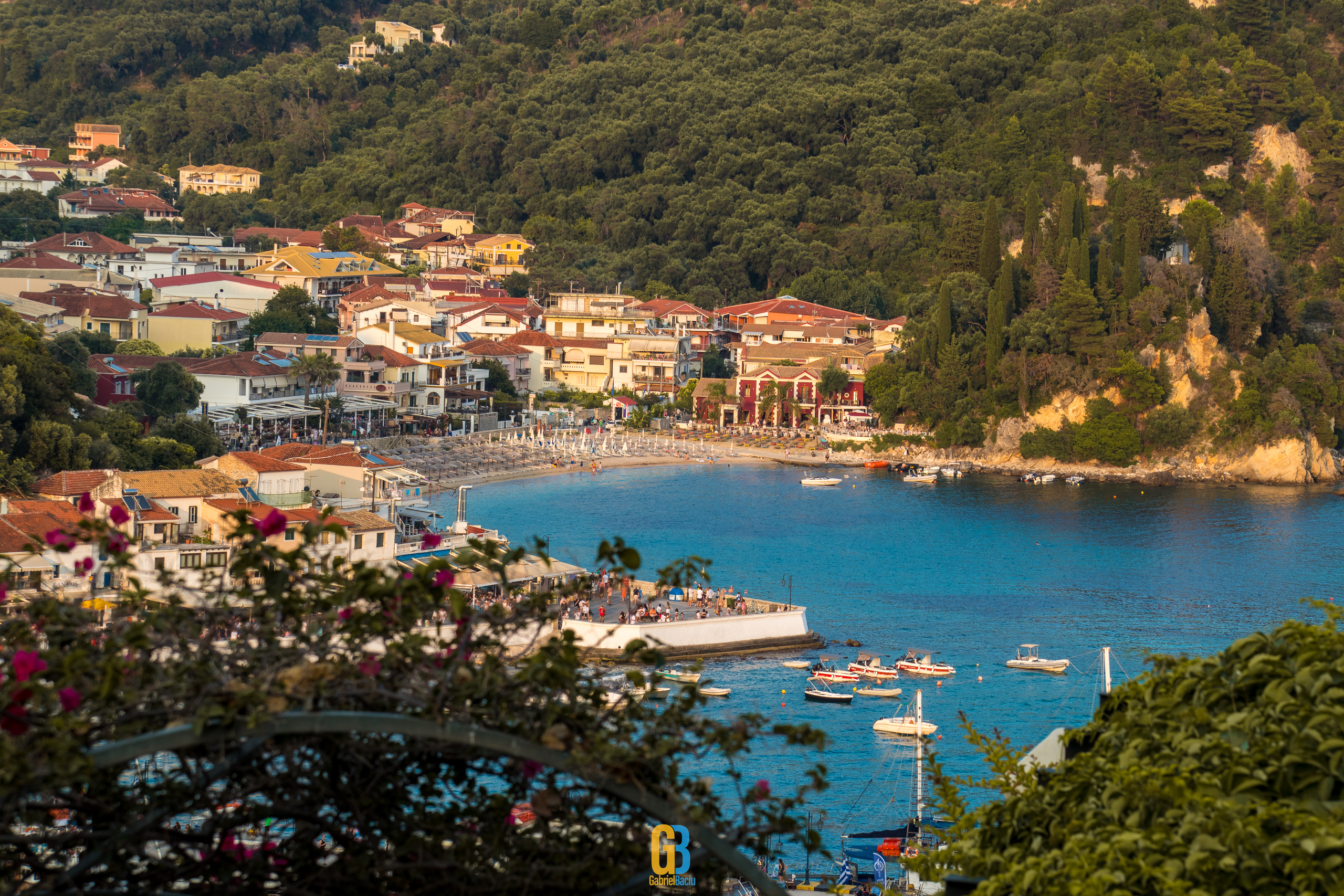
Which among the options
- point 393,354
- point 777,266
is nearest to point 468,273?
point 777,266

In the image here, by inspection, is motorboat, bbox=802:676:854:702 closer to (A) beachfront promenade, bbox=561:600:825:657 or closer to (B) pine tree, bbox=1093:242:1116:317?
(A) beachfront promenade, bbox=561:600:825:657

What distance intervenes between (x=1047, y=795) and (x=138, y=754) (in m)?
2.41

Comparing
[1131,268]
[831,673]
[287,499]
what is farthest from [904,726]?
[1131,268]

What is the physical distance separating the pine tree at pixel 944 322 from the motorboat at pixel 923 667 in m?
24.9

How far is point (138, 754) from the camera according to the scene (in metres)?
2.97

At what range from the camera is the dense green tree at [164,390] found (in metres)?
32.7

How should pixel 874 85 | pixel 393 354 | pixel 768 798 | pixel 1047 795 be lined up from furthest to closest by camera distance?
1. pixel 874 85
2. pixel 393 354
3. pixel 1047 795
4. pixel 768 798

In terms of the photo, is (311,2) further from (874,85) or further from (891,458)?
(891,458)

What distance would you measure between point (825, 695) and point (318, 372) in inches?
871

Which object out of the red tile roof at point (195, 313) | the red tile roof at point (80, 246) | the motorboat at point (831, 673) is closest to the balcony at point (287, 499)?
the motorboat at point (831, 673)

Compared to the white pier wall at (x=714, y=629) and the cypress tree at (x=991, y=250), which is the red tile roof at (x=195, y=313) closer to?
the cypress tree at (x=991, y=250)

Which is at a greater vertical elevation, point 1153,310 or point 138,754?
point 1153,310

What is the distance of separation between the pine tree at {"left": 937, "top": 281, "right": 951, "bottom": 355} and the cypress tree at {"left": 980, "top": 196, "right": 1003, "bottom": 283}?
Result: 3.83 m

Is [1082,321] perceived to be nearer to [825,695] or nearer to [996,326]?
[996,326]
